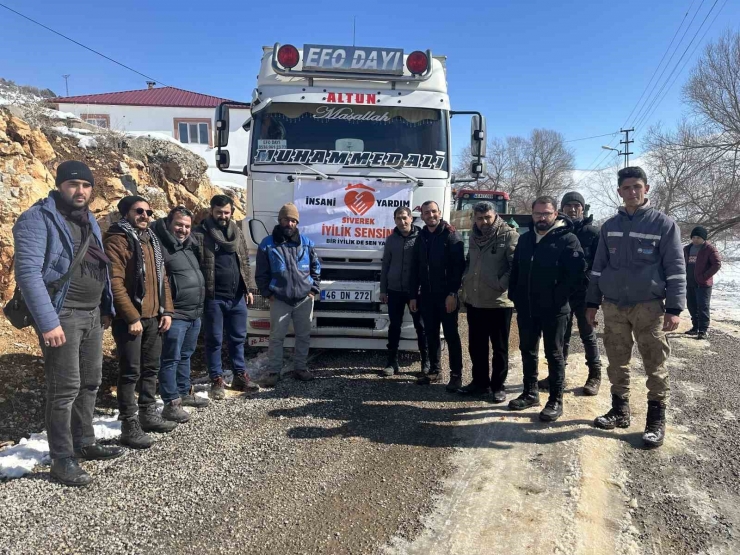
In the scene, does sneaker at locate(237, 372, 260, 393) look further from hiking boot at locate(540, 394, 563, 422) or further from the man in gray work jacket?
the man in gray work jacket

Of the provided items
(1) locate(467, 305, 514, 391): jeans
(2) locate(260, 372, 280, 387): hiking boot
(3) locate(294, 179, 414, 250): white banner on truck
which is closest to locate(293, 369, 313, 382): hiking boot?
(2) locate(260, 372, 280, 387): hiking boot

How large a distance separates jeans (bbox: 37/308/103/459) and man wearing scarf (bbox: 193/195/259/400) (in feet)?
4.58

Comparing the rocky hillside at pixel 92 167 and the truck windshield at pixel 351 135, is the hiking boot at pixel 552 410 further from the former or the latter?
the rocky hillside at pixel 92 167

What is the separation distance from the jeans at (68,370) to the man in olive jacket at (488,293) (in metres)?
3.29

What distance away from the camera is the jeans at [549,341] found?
4.22m

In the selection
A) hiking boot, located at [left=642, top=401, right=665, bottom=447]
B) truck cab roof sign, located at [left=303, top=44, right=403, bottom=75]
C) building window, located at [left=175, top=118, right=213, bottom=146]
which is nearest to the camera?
hiking boot, located at [left=642, top=401, right=665, bottom=447]

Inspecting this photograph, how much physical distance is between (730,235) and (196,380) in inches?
842

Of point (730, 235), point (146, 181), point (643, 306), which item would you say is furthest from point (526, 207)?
point (643, 306)

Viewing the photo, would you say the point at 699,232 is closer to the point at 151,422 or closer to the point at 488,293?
the point at 488,293

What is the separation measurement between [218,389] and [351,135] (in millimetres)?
3249

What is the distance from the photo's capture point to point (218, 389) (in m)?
4.73

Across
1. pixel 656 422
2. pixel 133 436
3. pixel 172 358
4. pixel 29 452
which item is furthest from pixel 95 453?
pixel 656 422

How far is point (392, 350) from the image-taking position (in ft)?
18.0

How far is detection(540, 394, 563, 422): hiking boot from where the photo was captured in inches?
167
